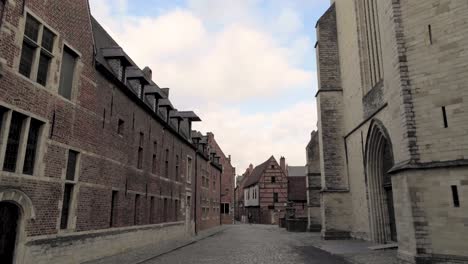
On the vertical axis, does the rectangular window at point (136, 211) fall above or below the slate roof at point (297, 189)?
below

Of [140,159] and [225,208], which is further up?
[140,159]

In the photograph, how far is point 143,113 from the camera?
1606 centimetres

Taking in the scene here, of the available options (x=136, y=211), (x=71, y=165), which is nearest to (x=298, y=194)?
(x=136, y=211)

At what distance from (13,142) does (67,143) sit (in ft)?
6.06

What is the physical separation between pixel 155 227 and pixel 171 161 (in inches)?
182

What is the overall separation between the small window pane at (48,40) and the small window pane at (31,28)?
25cm

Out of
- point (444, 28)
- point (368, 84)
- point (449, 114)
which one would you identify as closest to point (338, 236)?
point (368, 84)

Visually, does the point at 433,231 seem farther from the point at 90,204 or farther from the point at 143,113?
the point at 143,113

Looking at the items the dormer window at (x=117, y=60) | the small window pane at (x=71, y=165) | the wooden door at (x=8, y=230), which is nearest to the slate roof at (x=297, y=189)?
the dormer window at (x=117, y=60)

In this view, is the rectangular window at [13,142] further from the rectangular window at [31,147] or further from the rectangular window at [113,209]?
the rectangular window at [113,209]

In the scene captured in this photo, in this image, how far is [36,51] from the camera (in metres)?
8.57

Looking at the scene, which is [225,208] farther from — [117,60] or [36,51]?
[36,51]

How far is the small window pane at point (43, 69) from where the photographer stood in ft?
28.6

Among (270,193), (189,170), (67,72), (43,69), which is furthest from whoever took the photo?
(270,193)
